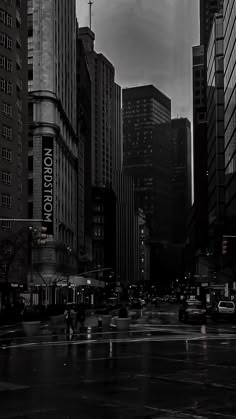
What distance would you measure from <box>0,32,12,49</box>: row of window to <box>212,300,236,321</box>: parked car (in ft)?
152

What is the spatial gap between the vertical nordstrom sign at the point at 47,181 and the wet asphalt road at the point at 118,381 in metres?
74.1

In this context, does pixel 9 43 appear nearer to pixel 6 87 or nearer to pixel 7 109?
pixel 6 87

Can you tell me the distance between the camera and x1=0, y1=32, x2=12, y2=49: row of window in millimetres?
84375

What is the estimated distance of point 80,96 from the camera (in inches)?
6033

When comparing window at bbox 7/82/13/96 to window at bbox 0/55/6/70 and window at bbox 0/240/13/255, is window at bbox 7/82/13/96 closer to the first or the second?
window at bbox 0/55/6/70

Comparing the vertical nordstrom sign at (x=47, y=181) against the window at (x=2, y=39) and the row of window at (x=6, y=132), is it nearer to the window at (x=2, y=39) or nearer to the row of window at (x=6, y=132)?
the row of window at (x=6, y=132)

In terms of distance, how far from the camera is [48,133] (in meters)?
108

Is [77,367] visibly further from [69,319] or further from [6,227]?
[6,227]

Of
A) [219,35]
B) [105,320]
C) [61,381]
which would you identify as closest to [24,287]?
[105,320]

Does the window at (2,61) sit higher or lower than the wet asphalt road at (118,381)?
Answer: higher

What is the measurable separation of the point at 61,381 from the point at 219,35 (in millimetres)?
112152

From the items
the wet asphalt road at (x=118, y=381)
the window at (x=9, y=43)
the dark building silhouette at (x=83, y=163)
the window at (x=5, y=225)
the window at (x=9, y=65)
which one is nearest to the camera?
the wet asphalt road at (x=118, y=381)

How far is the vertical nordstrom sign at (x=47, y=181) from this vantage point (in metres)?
104

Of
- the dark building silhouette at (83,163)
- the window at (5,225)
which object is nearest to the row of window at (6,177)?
the window at (5,225)
